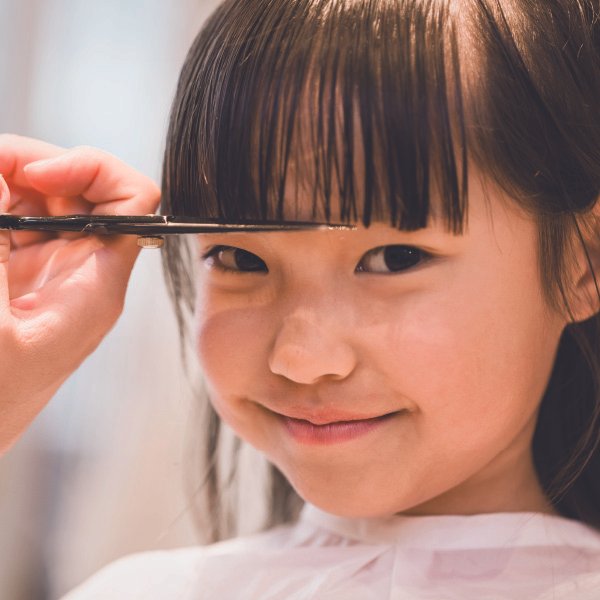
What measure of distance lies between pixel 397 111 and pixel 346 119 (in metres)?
0.04

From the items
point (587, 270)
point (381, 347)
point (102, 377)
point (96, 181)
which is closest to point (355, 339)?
point (381, 347)

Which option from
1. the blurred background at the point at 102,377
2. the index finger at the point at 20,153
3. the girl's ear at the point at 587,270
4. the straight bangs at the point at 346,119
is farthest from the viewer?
the blurred background at the point at 102,377

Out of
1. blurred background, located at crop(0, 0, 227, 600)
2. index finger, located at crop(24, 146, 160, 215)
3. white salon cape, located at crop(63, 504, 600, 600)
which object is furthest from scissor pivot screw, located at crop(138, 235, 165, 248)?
blurred background, located at crop(0, 0, 227, 600)

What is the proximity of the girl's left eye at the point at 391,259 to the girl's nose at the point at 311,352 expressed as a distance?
69mm

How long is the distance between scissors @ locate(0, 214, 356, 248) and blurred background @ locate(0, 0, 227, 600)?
27.5 inches

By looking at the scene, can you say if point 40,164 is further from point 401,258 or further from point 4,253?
point 401,258

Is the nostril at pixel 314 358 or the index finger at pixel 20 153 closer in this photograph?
the nostril at pixel 314 358

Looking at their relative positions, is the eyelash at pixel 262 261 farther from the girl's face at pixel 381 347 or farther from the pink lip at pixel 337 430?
the pink lip at pixel 337 430

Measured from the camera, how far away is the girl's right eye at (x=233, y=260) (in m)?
0.95

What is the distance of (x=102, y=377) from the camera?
173cm

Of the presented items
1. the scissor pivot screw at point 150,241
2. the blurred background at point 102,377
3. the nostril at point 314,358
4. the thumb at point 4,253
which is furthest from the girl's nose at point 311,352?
the blurred background at point 102,377

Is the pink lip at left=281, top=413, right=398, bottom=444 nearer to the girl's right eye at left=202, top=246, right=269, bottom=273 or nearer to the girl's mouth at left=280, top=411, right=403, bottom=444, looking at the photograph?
the girl's mouth at left=280, top=411, right=403, bottom=444

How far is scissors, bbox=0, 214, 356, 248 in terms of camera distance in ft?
2.74

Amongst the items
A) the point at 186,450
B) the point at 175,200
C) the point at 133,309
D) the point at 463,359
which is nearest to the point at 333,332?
the point at 463,359
